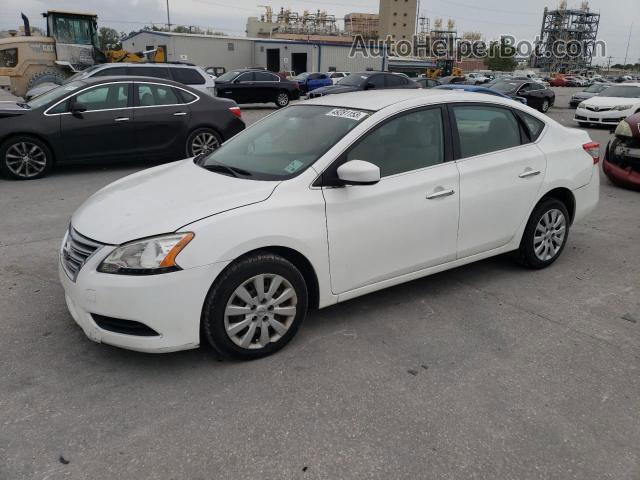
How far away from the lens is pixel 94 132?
8.43m

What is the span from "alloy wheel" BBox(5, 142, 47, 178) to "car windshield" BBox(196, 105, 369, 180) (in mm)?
5283

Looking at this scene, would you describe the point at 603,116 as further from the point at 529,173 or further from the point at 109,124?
the point at 109,124

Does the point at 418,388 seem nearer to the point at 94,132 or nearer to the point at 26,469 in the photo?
the point at 26,469

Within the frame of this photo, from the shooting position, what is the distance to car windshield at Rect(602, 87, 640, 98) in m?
17.4

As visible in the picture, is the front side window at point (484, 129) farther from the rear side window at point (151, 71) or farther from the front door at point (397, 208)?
the rear side window at point (151, 71)

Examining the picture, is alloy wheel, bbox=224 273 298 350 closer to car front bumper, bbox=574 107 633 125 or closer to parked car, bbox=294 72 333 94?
car front bumper, bbox=574 107 633 125

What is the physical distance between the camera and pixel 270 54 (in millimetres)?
47844

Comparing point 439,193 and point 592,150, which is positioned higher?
point 592,150

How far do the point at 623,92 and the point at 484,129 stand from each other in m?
16.4

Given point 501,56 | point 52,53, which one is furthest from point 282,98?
point 501,56

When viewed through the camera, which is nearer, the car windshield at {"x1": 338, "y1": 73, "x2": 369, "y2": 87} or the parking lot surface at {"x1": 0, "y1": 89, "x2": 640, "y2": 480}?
the parking lot surface at {"x1": 0, "y1": 89, "x2": 640, "y2": 480}

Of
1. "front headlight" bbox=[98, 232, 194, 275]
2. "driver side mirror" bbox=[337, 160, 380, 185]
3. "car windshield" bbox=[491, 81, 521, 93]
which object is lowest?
"car windshield" bbox=[491, 81, 521, 93]

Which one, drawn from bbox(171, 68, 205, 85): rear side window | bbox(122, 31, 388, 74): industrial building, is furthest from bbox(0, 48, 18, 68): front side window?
bbox(122, 31, 388, 74): industrial building

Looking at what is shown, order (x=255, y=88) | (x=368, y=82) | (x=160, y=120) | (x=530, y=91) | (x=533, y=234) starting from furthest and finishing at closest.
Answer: (x=530, y=91) → (x=255, y=88) → (x=368, y=82) → (x=160, y=120) → (x=533, y=234)
